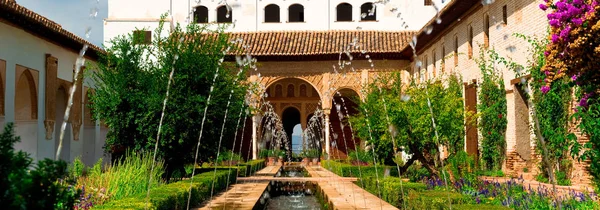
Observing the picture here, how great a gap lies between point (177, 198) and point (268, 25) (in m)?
21.4

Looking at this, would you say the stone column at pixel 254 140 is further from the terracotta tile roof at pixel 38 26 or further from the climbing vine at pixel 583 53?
the climbing vine at pixel 583 53

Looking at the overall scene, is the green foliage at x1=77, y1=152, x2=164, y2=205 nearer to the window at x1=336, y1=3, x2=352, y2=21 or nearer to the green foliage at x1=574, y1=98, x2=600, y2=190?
the green foliage at x1=574, y1=98, x2=600, y2=190

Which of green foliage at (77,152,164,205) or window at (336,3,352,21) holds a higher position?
window at (336,3,352,21)

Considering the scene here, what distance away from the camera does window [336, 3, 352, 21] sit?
32156 millimetres

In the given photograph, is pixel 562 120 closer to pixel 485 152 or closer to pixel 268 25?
pixel 485 152

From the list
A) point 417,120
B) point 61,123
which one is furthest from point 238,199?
point 61,123

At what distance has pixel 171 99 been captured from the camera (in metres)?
14.6

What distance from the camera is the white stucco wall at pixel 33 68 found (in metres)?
15.7

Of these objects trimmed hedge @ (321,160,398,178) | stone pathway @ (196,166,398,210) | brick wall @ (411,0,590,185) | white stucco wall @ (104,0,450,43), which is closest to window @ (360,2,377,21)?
white stucco wall @ (104,0,450,43)

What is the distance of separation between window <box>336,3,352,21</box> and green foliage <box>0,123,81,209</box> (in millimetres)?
28983

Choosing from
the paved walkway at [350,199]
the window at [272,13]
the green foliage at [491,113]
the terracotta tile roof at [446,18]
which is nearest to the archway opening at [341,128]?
the window at [272,13]

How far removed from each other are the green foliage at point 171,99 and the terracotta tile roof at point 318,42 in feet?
40.1

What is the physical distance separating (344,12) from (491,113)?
666 inches

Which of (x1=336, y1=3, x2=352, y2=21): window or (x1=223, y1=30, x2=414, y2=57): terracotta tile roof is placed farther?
(x1=336, y1=3, x2=352, y2=21): window
